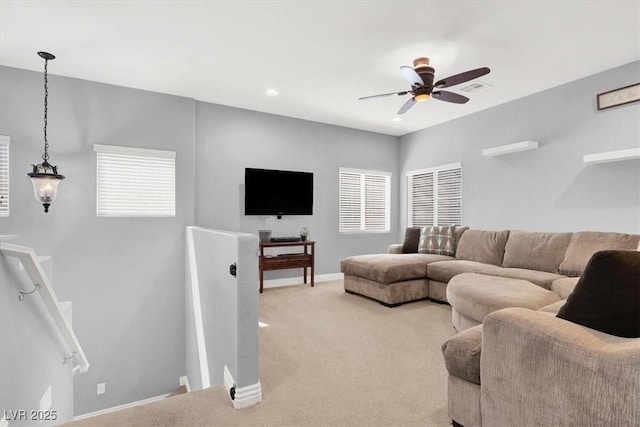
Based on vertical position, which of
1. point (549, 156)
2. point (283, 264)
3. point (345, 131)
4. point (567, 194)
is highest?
point (345, 131)

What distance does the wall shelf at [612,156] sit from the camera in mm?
3309

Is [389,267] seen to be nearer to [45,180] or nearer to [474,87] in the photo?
[474,87]

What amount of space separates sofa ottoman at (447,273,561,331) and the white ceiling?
2.28 m

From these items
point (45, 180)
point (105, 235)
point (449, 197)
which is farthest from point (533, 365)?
point (449, 197)

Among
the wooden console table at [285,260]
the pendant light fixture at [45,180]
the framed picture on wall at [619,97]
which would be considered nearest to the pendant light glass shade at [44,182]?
the pendant light fixture at [45,180]

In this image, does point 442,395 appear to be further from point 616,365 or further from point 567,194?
point 567,194

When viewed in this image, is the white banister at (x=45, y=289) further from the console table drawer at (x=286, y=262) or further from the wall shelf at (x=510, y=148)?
the wall shelf at (x=510, y=148)

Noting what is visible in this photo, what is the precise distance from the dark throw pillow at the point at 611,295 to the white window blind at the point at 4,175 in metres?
4.94

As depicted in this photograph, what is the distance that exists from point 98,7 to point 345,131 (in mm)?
4191

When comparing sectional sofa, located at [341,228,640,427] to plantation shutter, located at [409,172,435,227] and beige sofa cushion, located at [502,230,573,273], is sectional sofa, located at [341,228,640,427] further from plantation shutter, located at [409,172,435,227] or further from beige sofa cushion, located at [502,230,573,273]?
plantation shutter, located at [409,172,435,227]

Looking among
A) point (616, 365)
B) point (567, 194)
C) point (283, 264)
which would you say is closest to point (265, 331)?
point (283, 264)

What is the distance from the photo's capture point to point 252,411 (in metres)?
1.93

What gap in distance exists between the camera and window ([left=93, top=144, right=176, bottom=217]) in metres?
4.04

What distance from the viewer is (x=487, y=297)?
2.66 metres
